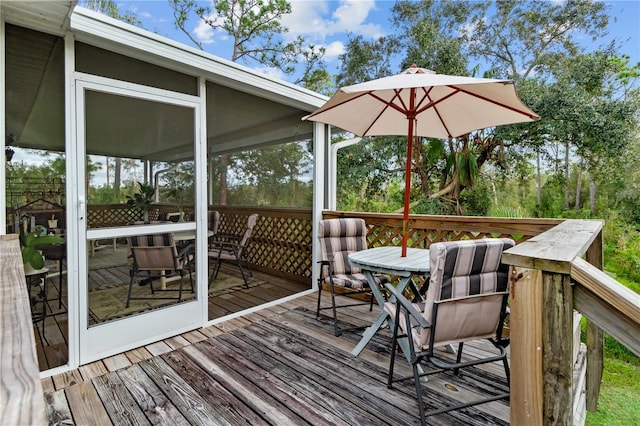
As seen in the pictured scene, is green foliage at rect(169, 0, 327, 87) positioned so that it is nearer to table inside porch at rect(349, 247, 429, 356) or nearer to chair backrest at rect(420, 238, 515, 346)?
table inside porch at rect(349, 247, 429, 356)

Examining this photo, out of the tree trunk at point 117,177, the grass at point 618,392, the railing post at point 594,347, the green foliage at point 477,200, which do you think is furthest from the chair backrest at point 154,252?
the green foliage at point 477,200

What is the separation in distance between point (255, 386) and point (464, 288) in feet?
4.68

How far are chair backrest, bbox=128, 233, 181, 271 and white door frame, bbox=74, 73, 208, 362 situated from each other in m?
0.09

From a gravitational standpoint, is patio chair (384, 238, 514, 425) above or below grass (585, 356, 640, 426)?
above

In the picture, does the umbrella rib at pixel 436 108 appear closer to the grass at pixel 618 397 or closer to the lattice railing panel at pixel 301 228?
the lattice railing panel at pixel 301 228

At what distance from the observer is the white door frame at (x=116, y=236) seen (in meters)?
2.35

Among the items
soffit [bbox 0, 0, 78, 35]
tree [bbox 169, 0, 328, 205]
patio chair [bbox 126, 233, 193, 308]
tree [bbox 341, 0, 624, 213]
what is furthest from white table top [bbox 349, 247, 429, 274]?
tree [bbox 169, 0, 328, 205]

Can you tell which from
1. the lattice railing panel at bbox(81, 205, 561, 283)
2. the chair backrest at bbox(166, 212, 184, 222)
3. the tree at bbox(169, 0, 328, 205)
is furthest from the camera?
the tree at bbox(169, 0, 328, 205)

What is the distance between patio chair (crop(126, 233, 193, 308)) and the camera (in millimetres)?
2770

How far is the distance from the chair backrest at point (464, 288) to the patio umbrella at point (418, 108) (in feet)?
2.87

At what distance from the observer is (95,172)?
8.09 feet

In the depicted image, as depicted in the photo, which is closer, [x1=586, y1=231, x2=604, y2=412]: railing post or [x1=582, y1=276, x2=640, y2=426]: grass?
[x1=586, y1=231, x2=604, y2=412]: railing post

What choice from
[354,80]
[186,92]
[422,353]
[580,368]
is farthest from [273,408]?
[354,80]

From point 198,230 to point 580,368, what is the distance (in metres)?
3.09
